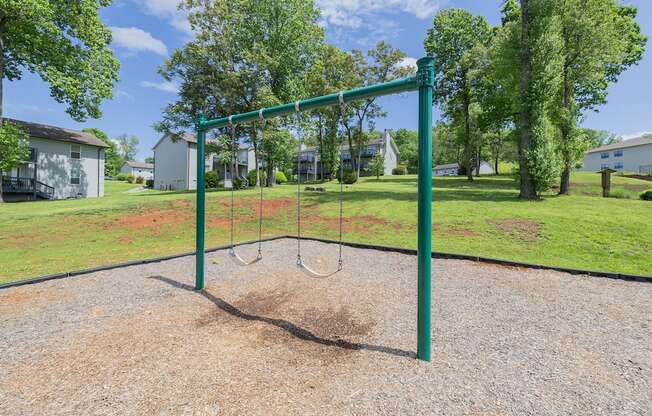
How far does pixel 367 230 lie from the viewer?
384 inches

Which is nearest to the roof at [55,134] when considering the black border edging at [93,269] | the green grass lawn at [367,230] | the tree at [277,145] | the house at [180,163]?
the house at [180,163]

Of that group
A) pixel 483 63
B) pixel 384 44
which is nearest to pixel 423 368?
pixel 483 63

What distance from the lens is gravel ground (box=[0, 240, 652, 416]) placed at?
2271 mm

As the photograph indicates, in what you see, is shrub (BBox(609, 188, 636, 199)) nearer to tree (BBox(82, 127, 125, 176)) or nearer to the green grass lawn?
the green grass lawn

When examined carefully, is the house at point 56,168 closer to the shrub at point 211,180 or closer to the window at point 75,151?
the window at point 75,151

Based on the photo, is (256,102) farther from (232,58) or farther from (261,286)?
(261,286)

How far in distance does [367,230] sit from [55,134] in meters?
29.2

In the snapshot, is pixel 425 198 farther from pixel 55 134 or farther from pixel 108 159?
pixel 108 159

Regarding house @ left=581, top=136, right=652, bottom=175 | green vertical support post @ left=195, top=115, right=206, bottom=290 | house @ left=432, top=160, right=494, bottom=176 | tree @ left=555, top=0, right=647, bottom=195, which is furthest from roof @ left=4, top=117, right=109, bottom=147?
house @ left=581, top=136, right=652, bottom=175

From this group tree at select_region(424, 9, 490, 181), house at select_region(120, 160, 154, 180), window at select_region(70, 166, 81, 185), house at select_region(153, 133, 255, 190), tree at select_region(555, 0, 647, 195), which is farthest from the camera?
house at select_region(120, 160, 154, 180)

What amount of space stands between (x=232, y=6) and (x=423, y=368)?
29.0 m

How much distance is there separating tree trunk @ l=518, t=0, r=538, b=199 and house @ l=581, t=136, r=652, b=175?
127 feet

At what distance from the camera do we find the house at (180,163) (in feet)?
104

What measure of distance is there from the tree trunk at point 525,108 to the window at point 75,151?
33.0 m
